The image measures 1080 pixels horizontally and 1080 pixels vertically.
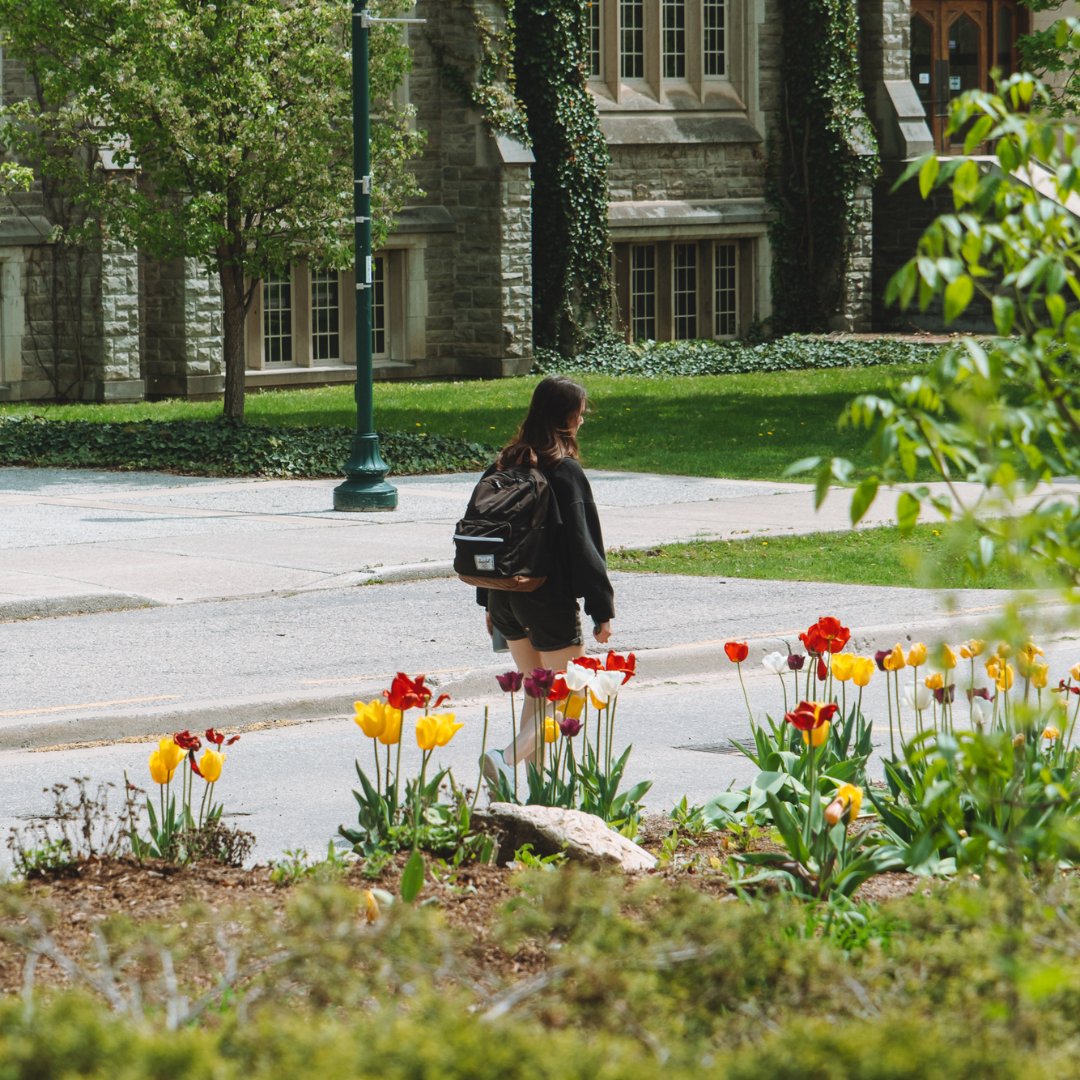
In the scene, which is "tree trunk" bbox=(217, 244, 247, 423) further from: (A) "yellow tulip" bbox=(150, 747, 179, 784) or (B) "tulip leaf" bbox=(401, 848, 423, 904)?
(B) "tulip leaf" bbox=(401, 848, 423, 904)

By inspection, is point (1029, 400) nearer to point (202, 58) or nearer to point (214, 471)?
point (214, 471)

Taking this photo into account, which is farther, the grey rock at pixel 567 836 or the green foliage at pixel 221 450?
the green foliage at pixel 221 450

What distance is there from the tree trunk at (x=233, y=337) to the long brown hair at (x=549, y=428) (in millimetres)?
14055

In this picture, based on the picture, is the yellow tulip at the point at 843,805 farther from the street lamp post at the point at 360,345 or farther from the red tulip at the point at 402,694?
the street lamp post at the point at 360,345

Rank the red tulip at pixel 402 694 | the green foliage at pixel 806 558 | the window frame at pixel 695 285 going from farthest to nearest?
the window frame at pixel 695 285, the green foliage at pixel 806 558, the red tulip at pixel 402 694

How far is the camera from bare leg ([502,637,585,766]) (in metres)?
6.91

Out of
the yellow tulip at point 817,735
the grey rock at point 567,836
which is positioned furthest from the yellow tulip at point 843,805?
the grey rock at point 567,836

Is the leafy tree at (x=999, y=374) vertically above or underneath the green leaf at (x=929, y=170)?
underneath

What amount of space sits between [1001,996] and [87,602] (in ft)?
29.0

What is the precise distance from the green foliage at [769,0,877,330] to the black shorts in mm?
27428

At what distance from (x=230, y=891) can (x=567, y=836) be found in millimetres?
921

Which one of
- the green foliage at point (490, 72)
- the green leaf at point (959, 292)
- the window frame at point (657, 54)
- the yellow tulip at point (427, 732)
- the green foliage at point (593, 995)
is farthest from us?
the window frame at point (657, 54)

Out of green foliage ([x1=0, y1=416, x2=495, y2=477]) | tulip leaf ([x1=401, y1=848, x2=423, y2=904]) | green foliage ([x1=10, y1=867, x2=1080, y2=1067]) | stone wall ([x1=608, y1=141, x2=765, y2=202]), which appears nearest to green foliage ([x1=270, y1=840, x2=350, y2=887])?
green foliage ([x1=10, y1=867, x2=1080, y2=1067])

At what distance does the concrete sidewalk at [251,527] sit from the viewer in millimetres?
12578
